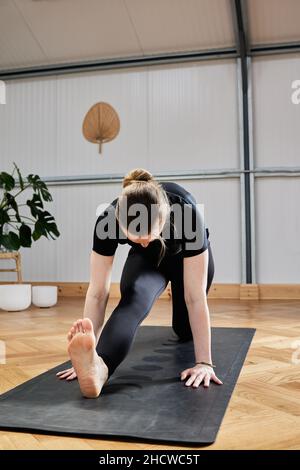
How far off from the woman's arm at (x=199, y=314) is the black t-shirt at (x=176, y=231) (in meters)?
0.04

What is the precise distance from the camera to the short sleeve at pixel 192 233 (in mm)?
1369

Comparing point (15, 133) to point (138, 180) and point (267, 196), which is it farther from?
point (138, 180)

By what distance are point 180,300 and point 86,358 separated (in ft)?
2.43

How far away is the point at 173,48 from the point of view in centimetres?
440

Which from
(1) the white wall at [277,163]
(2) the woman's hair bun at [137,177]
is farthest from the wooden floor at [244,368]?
(1) the white wall at [277,163]

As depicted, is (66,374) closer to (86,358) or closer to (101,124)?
(86,358)

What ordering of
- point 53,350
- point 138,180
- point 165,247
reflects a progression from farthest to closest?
point 53,350 → point 165,247 → point 138,180

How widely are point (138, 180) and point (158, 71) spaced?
3.47 m

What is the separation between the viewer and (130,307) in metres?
1.32

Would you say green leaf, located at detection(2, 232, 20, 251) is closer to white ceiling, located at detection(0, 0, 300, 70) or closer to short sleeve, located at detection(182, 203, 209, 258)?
white ceiling, located at detection(0, 0, 300, 70)

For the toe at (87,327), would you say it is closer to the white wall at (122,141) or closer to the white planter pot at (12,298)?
the white planter pot at (12,298)

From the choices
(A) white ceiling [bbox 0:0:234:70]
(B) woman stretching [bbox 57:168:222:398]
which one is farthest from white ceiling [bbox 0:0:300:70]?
(B) woman stretching [bbox 57:168:222:398]

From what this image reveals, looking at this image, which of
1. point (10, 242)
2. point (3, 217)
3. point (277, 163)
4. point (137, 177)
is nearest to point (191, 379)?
point (137, 177)

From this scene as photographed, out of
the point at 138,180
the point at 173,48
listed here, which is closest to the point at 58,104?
the point at 173,48
